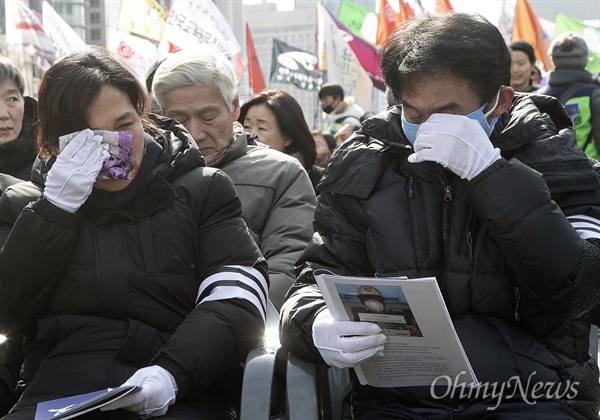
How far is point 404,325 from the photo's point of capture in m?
2.56

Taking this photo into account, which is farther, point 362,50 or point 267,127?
point 362,50

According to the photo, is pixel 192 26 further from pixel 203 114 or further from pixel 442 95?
pixel 442 95

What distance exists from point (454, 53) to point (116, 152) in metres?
1.12

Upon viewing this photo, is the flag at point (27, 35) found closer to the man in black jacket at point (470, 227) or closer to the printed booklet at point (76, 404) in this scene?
the man in black jacket at point (470, 227)

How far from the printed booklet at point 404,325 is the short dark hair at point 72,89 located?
106cm

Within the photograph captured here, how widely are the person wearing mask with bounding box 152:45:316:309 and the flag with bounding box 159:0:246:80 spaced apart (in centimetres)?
→ 755

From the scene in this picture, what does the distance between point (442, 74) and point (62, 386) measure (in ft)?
4.97

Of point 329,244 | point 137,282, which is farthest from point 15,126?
point 329,244

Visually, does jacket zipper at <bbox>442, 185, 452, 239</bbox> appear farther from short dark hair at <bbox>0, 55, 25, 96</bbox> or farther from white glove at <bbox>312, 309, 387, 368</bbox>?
short dark hair at <bbox>0, 55, 25, 96</bbox>

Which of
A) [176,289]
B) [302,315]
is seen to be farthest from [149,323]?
[302,315]

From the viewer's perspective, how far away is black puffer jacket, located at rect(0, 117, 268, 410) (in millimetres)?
2912

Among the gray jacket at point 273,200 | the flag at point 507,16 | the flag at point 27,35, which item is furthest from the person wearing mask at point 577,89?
the flag at point 507,16

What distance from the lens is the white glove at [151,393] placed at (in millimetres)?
2621

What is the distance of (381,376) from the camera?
8.98 ft
